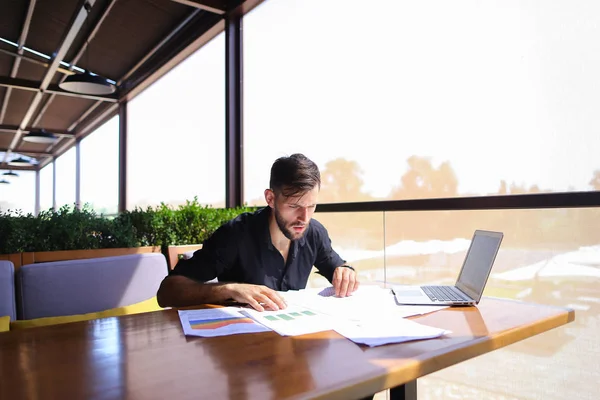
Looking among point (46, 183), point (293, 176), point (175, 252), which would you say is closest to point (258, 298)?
point (293, 176)

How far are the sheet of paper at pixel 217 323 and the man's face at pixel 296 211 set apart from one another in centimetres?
52

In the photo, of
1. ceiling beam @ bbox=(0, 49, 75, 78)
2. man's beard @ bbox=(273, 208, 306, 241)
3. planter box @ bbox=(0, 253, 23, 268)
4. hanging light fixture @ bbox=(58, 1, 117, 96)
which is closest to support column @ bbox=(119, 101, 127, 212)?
ceiling beam @ bbox=(0, 49, 75, 78)

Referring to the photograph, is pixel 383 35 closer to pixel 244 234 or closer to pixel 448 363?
pixel 244 234

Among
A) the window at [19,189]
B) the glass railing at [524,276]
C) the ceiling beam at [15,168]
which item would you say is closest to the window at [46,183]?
the window at [19,189]

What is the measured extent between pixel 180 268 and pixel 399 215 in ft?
6.02

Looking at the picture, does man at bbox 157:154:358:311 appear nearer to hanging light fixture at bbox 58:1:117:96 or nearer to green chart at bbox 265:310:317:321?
green chart at bbox 265:310:317:321

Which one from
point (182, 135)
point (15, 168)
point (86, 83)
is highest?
point (15, 168)

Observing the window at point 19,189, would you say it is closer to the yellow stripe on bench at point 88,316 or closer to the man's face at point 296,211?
the yellow stripe on bench at point 88,316

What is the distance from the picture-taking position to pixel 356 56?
12.6ft

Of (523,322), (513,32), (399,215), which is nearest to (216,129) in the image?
(399,215)

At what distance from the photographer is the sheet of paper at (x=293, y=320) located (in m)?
1.18

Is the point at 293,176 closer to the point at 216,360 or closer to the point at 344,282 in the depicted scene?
the point at 344,282

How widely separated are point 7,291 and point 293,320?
1.50 m

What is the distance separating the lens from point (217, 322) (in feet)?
4.21
